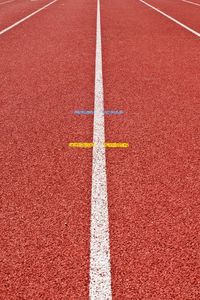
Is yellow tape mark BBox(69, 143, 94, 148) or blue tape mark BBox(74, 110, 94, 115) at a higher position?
blue tape mark BBox(74, 110, 94, 115)

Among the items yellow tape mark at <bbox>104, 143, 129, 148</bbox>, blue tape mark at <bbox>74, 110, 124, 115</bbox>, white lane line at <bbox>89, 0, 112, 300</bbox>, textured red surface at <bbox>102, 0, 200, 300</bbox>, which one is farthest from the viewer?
blue tape mark at <bbox>74, 110, 124, 115</bbox>

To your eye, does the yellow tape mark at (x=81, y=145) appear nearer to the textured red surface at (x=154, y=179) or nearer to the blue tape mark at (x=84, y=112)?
the textured red surface at (x=154, y=179)

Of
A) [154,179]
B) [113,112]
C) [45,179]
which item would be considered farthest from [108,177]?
[113,112]

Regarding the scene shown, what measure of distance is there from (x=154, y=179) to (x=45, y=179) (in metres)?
0.93

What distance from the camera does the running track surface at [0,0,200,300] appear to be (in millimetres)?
2682

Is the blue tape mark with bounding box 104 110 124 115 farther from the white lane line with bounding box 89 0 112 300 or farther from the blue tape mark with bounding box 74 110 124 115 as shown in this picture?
the white lane line with bounding box 89 0 112 300

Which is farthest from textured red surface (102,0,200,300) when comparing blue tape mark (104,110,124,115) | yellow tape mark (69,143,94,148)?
yellow tape mark (69,143,94,148)

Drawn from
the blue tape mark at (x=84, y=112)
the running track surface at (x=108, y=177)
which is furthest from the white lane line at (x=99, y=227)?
the blue tape mark at (x=84, y=112)

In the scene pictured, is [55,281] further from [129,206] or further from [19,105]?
[19,105]

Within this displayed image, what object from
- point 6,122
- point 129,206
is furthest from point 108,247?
point 6,122

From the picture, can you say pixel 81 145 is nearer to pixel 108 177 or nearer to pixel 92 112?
pixel 108 177

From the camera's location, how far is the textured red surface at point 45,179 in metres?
2.68

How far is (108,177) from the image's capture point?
152 inches

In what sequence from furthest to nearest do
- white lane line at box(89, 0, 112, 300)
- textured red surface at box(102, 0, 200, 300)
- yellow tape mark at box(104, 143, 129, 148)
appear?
yellow tape mark at box(104, 143, 129, 148) < textured red surface at box(102, 0, 200, 300) < white lane line at box(89, 0, 112, 300)
